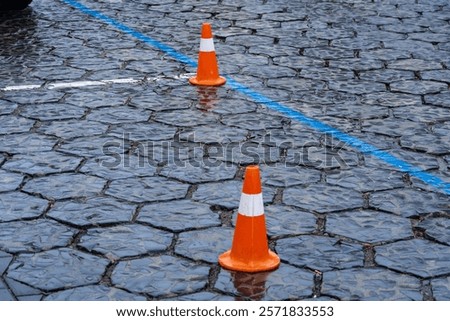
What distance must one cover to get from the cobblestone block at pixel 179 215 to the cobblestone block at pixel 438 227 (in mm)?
1141

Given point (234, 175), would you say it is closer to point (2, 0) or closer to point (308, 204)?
point (308, 204)

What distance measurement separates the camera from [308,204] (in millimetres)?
5613

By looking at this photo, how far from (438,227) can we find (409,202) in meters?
0.36

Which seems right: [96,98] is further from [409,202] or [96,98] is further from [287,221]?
[409,202]

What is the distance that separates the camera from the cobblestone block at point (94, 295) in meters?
4.49

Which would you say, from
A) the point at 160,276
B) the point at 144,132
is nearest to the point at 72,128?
the point at 144,132

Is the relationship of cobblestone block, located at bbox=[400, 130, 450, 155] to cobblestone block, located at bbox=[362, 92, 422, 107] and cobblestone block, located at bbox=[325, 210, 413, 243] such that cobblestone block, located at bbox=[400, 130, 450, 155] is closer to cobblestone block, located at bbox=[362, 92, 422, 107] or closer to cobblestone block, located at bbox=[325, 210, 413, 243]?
cobblestone block, located at bbox=[362, 92, 422, 107]

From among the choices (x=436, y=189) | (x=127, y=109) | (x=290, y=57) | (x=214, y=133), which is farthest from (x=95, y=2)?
(x=436, y=189)

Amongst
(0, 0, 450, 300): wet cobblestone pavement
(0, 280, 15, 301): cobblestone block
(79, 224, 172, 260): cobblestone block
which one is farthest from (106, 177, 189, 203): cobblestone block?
(0, 280, 15, 301): cobblestone block

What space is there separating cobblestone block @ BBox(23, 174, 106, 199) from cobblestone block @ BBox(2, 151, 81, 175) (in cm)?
12

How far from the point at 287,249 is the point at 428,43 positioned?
4.75 meters

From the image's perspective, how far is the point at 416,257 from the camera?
4.96 meters

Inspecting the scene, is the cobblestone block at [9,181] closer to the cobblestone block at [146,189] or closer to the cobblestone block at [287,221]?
the cobblestone block at [146,189]

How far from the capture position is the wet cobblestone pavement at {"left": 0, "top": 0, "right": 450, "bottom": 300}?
478cm
